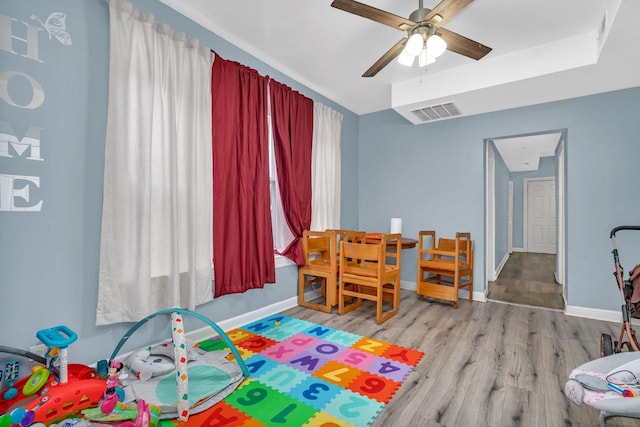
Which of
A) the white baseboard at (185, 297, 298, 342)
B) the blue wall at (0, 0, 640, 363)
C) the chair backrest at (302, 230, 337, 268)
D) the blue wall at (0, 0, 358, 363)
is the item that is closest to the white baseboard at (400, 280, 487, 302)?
the blue wall at (0, 0, 640, 363)

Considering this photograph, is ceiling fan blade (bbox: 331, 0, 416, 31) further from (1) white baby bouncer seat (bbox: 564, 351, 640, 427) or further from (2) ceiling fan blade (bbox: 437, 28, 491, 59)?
(1) white baby bouncer seat (bbox: 564, 351, 640, 427)

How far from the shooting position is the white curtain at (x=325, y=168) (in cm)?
384

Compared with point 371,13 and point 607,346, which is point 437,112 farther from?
point 607,346

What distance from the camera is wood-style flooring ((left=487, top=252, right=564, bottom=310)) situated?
385cm

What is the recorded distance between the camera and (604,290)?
3.18 meters

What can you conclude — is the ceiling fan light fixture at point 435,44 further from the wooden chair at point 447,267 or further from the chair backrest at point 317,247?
the wooden chair at point 447,267

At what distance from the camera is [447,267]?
11.5 ft

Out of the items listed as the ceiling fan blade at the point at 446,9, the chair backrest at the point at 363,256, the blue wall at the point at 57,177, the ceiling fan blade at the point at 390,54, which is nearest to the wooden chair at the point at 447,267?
the chair backrest at the point at 363,256

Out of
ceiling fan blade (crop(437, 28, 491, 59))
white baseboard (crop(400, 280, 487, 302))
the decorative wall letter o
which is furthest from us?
white baseboard (crop(400, 280, 487, 302))

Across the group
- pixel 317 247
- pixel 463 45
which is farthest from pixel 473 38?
pixel 317 247

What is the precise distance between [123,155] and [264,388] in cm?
178

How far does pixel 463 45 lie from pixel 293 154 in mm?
1926

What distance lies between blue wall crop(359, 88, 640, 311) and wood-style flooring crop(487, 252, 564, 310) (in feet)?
1.53

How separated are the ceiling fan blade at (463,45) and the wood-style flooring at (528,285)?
3.07m
